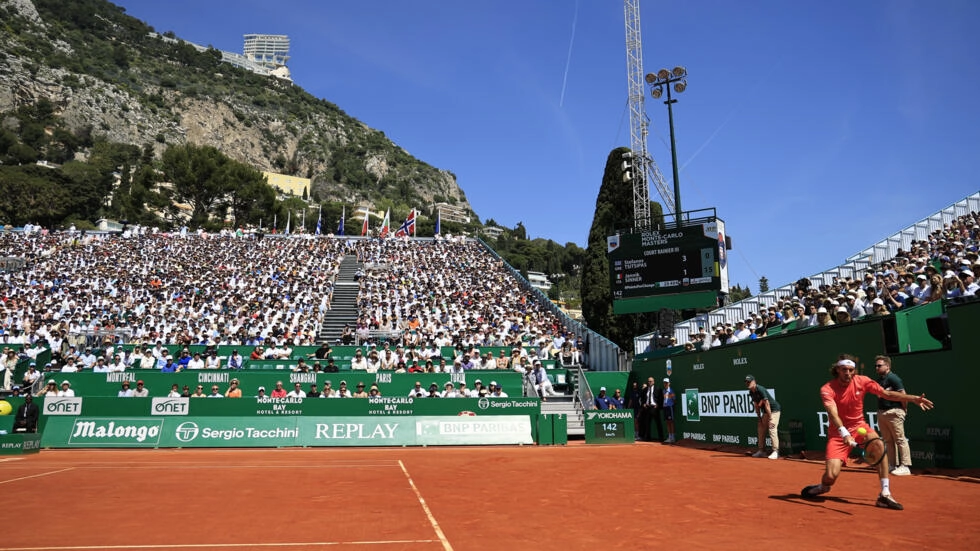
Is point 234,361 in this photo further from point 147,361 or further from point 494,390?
point 494,390

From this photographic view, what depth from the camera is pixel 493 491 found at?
34.3 feet

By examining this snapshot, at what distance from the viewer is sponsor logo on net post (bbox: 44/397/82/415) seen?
19.8 m

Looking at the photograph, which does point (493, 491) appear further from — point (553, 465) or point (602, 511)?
point (553, 465)

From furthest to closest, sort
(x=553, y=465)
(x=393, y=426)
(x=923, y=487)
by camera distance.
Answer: (x=393, y=426) < (x=553, y=465) < (x=923, y=487)

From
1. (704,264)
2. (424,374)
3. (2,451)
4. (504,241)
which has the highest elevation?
(504,241)

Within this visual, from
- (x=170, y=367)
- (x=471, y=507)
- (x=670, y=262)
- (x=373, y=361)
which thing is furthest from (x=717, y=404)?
(x=170, y=367)

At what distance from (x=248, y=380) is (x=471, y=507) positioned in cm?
1698

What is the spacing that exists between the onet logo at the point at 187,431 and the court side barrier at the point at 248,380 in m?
3.12

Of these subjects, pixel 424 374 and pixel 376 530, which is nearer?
pixel 376 530

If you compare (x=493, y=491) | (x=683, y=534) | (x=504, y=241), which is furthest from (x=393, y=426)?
(x=504, y=241)

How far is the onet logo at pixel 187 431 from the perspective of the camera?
64.3 feet

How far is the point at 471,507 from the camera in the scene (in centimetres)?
882

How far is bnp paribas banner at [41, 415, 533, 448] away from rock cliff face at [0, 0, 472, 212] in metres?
133

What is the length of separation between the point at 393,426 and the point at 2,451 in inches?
420
